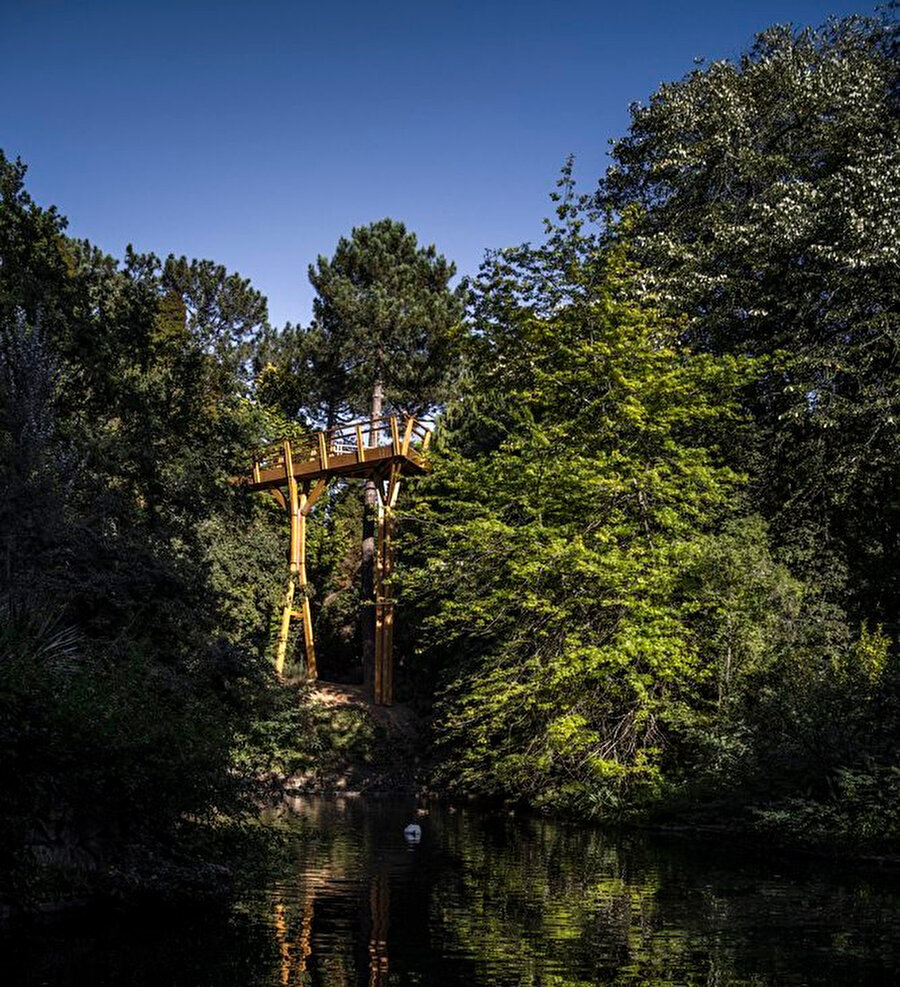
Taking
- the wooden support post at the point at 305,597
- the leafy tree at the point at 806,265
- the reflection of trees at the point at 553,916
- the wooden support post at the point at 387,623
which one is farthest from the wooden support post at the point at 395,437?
the reflection of trees at the point at 553,916

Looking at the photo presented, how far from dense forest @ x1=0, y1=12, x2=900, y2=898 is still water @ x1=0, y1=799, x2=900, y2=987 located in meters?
2.16

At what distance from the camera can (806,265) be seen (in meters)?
23.6

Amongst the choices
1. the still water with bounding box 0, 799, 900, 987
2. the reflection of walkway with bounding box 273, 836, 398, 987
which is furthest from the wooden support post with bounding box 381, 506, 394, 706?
the reflection of walkway with bounding box 273, 836, 398, 987

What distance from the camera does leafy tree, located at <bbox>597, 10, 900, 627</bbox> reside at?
22.1 m

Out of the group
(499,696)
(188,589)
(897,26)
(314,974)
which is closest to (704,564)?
(499,696)

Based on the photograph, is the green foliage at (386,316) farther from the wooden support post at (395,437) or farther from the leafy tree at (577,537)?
the leafy tree at (577,537)

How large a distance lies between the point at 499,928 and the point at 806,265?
1885cm

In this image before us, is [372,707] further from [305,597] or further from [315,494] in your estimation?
[315,494]

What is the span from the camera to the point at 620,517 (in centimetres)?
2125

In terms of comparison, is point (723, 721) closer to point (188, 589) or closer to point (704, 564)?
point (704, 564)

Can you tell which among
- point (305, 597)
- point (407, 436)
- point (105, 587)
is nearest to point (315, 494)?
point (305, 597)

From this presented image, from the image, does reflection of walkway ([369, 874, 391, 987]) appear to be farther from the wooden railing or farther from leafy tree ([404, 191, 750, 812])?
the wooden railing

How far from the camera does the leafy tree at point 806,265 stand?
72.5 feet

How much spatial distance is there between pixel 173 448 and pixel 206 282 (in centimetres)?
2253
